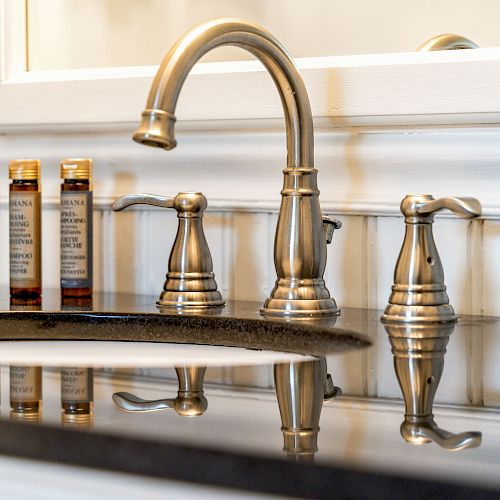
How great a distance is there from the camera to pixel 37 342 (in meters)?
0.80

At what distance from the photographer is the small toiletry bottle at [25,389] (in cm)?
47

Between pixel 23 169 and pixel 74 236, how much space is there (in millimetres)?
82

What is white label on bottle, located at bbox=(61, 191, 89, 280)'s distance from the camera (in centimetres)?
94

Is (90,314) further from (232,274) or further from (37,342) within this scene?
(232,274)

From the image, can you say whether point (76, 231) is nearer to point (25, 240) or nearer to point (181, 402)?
point (25, 240)

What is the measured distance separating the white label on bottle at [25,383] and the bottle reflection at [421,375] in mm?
197

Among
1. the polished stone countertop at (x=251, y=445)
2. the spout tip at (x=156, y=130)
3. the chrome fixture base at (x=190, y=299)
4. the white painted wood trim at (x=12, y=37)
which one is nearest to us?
the polished stone countertop at (x=251, y=445)

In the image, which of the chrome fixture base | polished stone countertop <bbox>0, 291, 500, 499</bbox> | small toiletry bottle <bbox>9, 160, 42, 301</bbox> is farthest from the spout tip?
small toiletry bottle <bbox>9, 160, 42, 301</bbox>

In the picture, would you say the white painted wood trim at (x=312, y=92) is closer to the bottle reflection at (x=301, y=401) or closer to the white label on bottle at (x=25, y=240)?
the white label on bottle at (x=25, y=240)

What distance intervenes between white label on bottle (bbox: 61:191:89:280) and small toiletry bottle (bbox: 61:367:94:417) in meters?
0.34

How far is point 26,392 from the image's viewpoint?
0.52 meters

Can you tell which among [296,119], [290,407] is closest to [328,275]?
[296,119]

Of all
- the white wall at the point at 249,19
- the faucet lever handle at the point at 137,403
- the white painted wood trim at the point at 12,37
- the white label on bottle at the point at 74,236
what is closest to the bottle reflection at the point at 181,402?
the faucet lever handle at the point at 137,403

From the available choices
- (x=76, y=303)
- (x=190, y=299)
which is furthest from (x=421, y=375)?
(x=76, y=303)
